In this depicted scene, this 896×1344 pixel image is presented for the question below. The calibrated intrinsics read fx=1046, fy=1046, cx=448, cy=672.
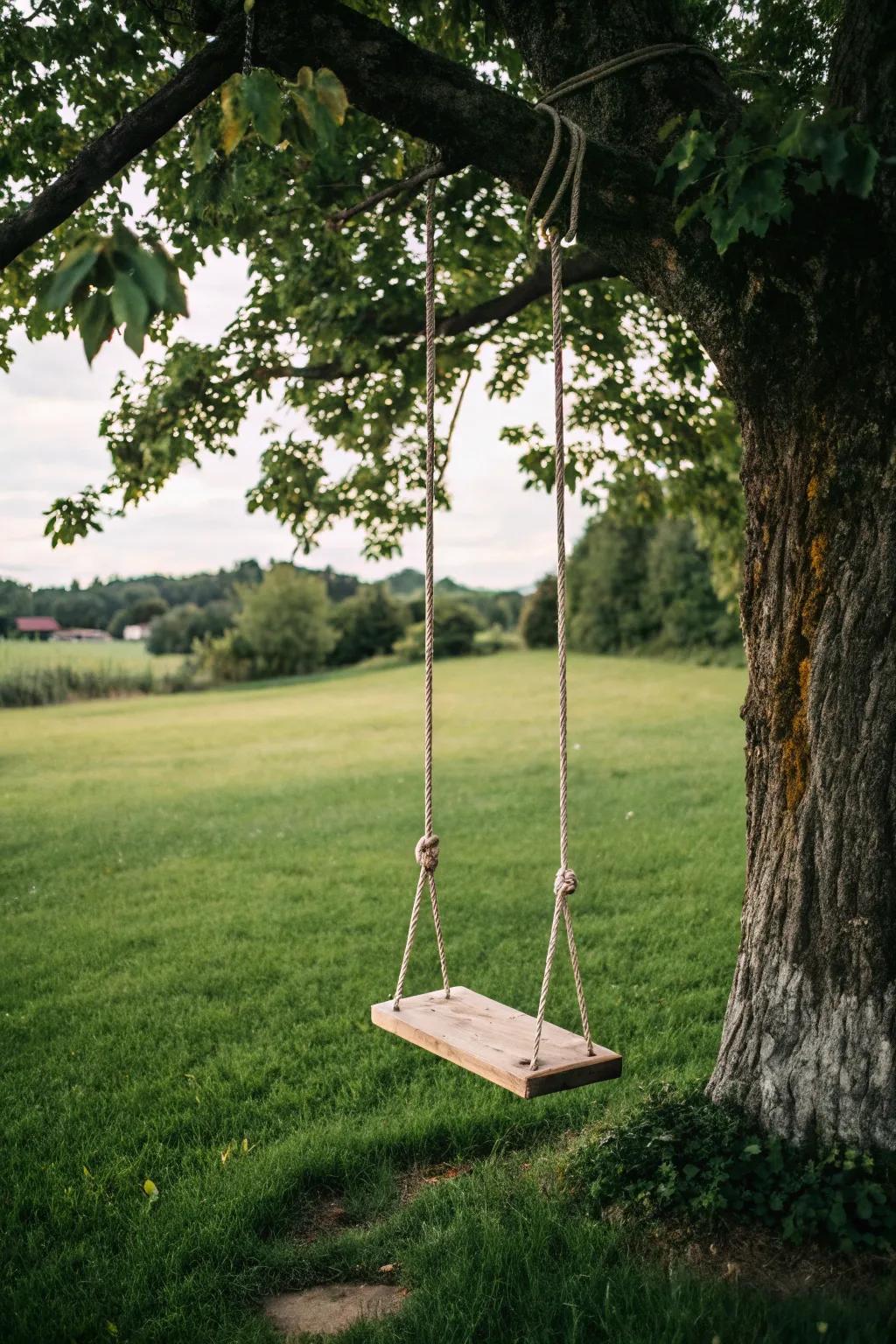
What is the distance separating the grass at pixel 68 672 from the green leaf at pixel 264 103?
89.0ft

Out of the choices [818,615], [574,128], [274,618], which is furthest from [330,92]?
[274,618]

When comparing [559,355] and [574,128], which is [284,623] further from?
[574,128]

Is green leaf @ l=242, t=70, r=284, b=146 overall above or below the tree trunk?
above

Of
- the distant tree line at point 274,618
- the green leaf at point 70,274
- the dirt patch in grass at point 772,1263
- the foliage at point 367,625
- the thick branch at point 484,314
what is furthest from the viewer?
the foliage at point 367,625

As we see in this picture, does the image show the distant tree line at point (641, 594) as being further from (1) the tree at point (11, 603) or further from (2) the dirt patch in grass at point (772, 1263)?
(2) the dirt patch in grass at point (772, 1263)

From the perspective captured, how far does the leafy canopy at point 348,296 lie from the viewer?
202 inches

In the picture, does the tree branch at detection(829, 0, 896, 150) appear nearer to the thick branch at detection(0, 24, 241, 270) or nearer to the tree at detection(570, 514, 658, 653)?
the thick branch at detection(0, 24, 241, 270)

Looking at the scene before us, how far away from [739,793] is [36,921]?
765 cm

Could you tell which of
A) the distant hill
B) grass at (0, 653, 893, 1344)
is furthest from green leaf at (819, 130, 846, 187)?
the distant hill

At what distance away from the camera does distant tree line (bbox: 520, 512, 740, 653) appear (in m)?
35.8

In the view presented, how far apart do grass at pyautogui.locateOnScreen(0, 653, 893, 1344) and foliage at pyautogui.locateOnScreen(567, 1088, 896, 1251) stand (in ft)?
0.55

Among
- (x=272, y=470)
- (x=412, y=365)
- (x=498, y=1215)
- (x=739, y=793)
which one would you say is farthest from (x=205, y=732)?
(x=498, y=1215)

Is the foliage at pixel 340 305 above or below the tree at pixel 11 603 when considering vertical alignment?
above

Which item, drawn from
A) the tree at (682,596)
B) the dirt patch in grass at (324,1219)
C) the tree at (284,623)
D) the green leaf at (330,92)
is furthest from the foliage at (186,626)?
the green leaf at (330,92)
